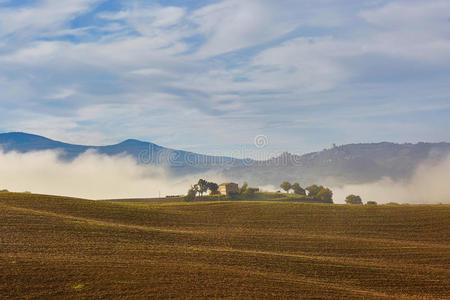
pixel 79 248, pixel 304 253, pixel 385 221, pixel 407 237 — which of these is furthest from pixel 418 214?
pixel 79 248

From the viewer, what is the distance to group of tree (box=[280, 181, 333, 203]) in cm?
14162

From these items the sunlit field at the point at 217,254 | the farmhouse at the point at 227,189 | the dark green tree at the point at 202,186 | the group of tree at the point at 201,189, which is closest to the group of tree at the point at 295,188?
the farmhouse at the point at 227,189

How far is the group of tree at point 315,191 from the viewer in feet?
465

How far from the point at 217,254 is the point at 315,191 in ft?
389

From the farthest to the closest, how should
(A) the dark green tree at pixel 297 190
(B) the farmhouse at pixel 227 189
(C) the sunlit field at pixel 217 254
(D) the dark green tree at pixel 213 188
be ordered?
(A) the dark green tree at pixel 297 190, (D) the dark green tree at pixel 213 188, (B) the farmhouse at pixel 227 189, (C) the sunlit field at pixel 217 254

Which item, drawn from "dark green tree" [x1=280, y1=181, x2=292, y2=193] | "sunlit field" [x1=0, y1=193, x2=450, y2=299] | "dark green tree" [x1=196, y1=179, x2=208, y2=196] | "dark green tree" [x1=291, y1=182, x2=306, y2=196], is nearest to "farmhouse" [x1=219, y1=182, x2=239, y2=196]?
"dark green tree" [x1=196, y1=179, x2=208, y2=196]

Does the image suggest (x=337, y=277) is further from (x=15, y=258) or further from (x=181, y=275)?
(x=15, y=258)

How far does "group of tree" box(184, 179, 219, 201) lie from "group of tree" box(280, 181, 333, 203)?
117 feet

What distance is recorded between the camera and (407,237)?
60.4 meters

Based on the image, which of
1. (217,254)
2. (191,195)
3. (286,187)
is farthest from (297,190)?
(217,254)

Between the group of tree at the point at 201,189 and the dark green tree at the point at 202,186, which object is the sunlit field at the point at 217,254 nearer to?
the group of tree at the point at 201,189

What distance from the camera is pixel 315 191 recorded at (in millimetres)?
152500

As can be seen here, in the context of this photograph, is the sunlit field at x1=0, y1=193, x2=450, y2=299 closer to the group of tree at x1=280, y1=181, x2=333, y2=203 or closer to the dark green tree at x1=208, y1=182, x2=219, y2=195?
the dark green tree at x1=208, y1=182, x2=219, y2=195

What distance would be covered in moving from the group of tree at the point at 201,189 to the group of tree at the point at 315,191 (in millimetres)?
35599
